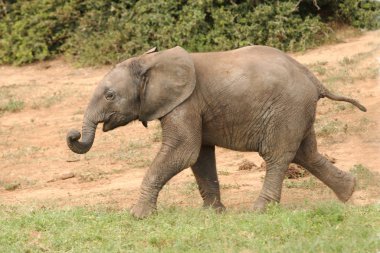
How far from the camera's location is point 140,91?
809 cm

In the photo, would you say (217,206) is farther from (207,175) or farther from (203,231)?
(203,231)

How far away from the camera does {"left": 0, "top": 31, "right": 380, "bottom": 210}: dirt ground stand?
9453 mm

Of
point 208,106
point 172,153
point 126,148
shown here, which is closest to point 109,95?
point 172,153

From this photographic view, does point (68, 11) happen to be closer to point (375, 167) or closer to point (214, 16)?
point (214, 16)

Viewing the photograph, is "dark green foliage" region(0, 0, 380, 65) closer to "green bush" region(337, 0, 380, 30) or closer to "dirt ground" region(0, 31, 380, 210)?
"green bush" region(337, 0, 380, 30)

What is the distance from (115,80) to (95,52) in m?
7.91

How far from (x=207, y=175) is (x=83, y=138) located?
1.31 meters

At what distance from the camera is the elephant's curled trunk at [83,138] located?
25.7 ft

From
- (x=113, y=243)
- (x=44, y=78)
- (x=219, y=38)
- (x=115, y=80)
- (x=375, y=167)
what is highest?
(x=115, y=80)

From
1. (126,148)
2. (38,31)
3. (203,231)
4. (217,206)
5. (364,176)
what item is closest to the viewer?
(203,231)

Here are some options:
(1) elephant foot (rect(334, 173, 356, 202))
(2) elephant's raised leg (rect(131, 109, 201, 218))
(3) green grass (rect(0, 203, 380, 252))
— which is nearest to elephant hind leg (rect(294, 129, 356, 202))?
(1) elephant foot (rect(334, 173, 356, 202))

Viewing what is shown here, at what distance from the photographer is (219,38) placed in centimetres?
1473

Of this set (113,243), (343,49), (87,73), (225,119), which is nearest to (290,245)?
(113,243)

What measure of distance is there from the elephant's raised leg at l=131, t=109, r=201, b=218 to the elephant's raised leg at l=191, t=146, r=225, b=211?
0.60 meters
